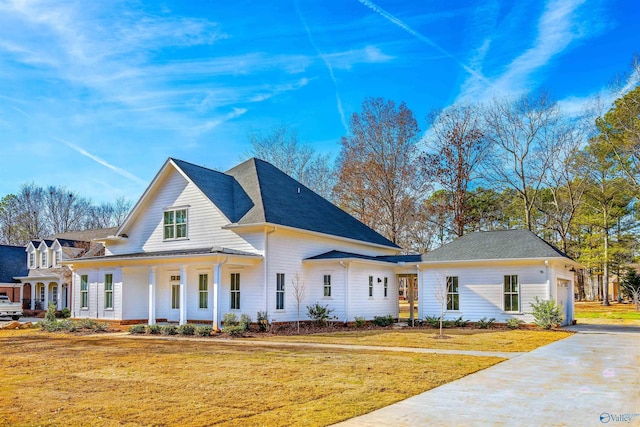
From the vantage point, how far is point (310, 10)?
18.2 meters

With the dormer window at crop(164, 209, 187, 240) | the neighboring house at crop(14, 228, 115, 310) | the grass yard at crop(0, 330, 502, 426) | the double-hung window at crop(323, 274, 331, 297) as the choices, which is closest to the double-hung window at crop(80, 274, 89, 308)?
the dormer window at crop(164, 209, 187, 240)

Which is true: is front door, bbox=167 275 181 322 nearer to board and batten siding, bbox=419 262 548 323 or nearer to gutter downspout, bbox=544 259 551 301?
board and batten siding, bbox=419 262 548 323

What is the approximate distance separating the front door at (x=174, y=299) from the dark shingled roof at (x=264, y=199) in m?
4.43

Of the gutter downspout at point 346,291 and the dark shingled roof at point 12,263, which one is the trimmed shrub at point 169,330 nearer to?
the gutter downspout at point 346,291

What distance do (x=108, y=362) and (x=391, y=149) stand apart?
94.9 ft

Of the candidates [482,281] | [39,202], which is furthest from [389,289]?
[39,202]

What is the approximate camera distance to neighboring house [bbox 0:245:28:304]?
4006 cm

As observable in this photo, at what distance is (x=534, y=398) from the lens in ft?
27.0

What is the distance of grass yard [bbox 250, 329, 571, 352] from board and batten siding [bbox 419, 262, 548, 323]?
2.16m

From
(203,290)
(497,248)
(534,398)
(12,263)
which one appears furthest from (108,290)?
(534,398)

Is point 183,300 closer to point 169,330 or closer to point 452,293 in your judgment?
point 169,330

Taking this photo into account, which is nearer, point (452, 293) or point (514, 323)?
point (514, 323)

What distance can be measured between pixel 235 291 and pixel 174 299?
3.77 meters

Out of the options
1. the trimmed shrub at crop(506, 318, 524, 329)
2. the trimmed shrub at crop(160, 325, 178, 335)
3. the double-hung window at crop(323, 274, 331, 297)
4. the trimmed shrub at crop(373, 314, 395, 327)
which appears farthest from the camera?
the trimmed shrub at crop(373, 314, 395, 327)
